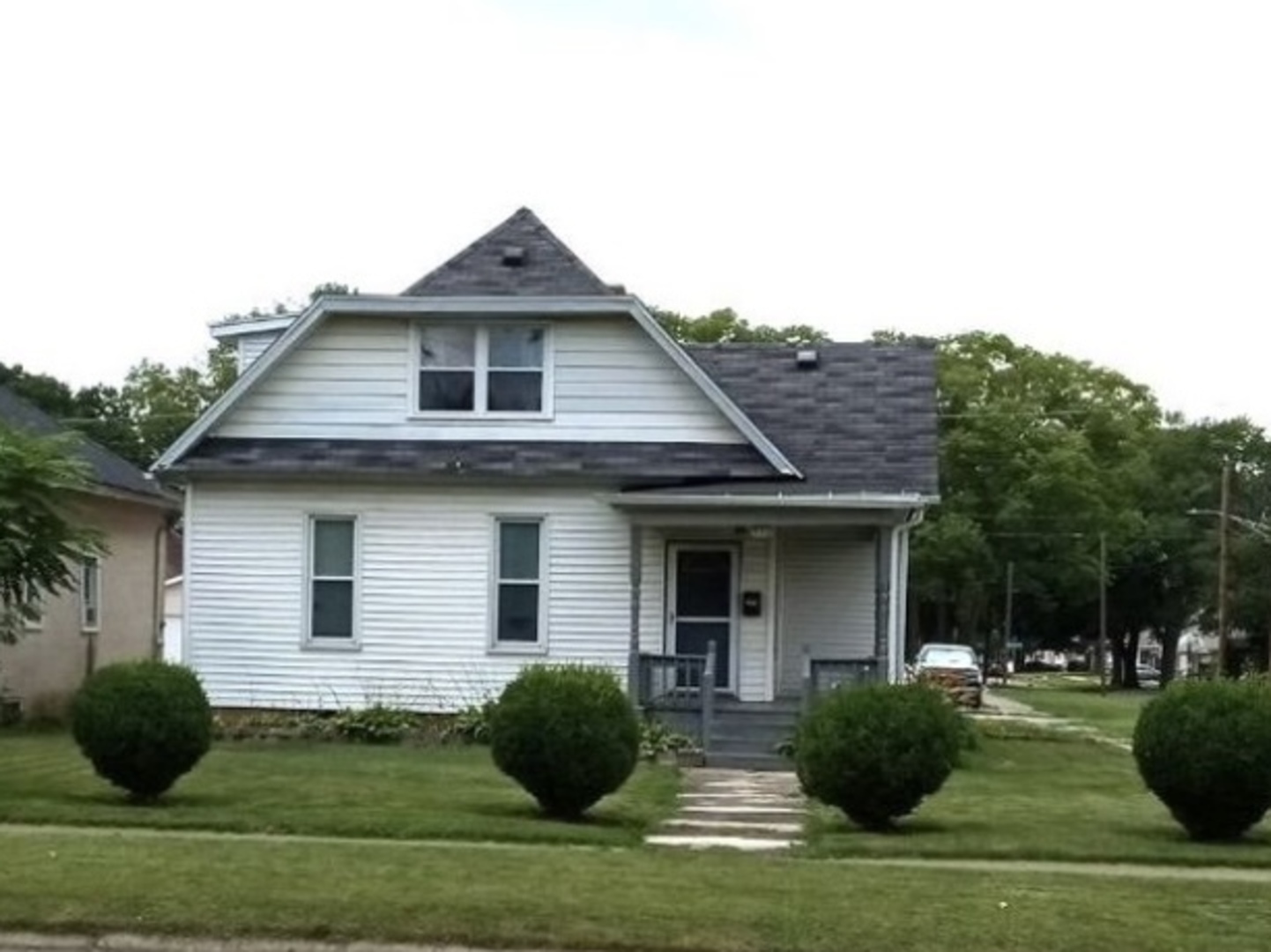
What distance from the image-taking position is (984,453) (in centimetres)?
7206

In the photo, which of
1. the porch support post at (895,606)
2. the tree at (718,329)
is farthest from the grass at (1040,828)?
the tree at (718,329)

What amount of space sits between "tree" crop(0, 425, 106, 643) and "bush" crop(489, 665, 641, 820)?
512cm

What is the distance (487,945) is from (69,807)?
6882mm

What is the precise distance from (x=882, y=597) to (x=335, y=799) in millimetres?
9126

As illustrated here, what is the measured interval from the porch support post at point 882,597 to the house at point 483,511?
671mm

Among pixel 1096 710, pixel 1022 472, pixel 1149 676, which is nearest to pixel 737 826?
pixel 1096 710

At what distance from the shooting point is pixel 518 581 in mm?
24891

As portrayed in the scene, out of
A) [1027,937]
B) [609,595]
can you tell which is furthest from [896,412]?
[1027,937]

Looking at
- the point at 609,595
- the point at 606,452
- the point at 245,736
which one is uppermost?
the point at 606,452

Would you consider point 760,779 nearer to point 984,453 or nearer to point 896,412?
point 896,412

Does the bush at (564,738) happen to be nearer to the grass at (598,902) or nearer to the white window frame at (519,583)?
the grass at (598,902)

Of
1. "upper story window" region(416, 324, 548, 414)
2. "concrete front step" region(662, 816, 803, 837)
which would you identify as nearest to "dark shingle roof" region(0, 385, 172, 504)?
"upper story window" region(416, 324, 548, 414)

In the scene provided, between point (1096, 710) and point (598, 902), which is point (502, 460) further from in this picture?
point (1096, 710)

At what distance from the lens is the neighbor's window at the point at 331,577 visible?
82.5 feet
